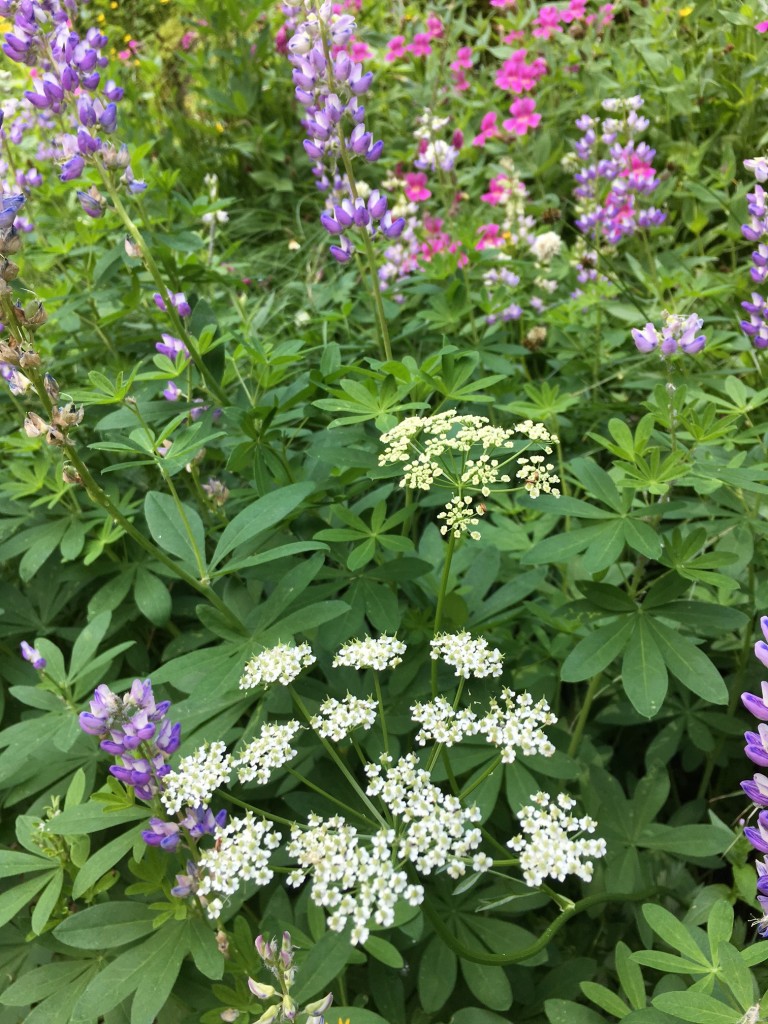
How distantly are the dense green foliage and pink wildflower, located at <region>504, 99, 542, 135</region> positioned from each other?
1.25 m

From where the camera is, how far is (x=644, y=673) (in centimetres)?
170

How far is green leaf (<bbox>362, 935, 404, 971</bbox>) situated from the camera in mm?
1560

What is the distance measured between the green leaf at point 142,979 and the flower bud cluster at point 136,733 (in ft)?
1.10

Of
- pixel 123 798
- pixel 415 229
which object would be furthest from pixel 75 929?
pixel 415 229

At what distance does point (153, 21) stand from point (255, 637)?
773 cm

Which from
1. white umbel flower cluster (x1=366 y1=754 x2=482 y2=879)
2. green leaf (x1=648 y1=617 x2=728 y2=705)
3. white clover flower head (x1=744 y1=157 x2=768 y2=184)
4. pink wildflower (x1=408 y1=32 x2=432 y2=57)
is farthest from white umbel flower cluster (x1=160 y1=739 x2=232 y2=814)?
pink wildflower (x1=408 y1=32 x2=432 y2=57)

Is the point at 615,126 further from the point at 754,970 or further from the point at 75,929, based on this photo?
the point at 75,929

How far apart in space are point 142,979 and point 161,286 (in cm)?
166

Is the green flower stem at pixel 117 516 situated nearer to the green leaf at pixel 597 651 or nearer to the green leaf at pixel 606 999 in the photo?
the green leaf at pixel 597 651

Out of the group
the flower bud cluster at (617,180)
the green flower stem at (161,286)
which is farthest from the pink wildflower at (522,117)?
the green flower stem at (161,286)

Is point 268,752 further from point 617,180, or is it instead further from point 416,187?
point 416,187

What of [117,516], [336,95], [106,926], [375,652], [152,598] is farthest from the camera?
[152,598]

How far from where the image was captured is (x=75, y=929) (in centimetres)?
163

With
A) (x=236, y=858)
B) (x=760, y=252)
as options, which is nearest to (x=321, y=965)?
(x=236, y=858)
